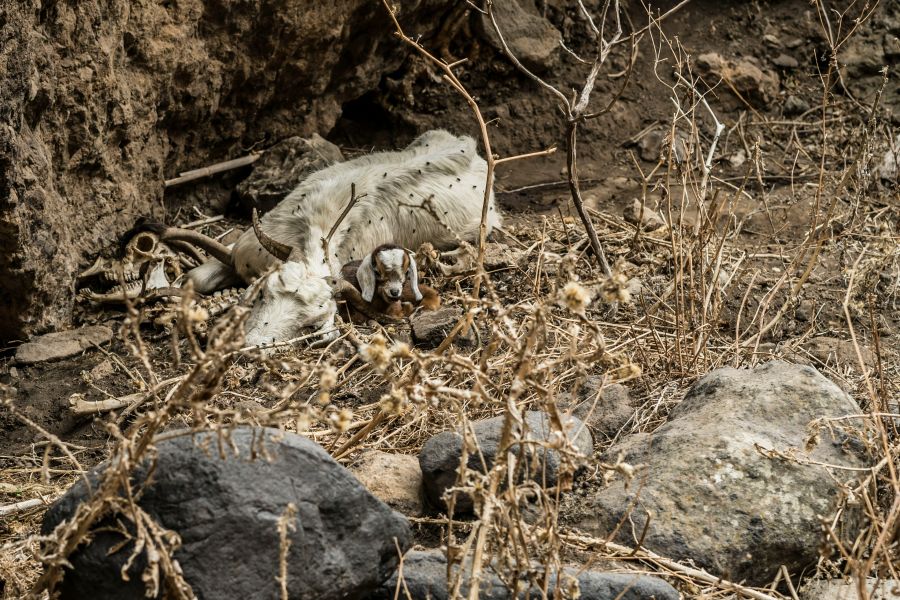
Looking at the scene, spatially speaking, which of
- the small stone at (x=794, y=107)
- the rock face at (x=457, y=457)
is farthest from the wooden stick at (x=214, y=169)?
the small stone at (x=794, y=107)

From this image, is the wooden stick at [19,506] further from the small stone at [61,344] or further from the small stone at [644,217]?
the small stone at [644,217]

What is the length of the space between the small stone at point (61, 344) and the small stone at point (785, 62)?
19.1 ft

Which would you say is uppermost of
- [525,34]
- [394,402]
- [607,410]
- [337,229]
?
[525,34]

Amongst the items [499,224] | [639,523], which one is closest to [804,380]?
[639,523]

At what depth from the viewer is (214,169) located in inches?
270

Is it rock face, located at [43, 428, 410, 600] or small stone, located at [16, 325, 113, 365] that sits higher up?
rock face, located at [43, 428, 410, 600]

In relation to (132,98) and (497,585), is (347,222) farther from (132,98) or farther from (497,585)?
(497,585)

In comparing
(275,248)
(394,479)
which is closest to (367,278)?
(275,248)

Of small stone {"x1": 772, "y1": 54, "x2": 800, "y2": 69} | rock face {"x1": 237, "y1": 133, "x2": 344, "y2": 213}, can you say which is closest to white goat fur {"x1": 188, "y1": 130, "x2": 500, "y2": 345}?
rock face {"x1": 237, "y1": 133, "x2": 344, "y2": 213}

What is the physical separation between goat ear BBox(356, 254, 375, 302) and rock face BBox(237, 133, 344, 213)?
1471 mm

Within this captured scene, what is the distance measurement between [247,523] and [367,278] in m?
3.07

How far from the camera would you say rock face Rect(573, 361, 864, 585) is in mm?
3172

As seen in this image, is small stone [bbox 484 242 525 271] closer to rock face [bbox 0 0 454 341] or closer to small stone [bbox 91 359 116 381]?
→ rock face [bbox 0 0 454 341]

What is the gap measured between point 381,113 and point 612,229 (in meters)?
2.55
